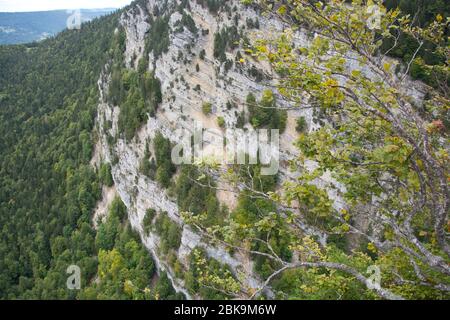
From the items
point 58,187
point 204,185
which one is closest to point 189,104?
point 204,185

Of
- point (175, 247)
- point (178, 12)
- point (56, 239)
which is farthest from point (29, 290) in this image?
point (178, 12)

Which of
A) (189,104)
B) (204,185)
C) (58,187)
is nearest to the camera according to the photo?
(204,185)

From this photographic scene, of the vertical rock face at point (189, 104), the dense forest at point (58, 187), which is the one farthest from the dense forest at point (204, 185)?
the vertical rock face at point (189, 104)

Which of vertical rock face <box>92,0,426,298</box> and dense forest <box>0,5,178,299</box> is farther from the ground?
vertical rock face <box>92,0,426,298</box>

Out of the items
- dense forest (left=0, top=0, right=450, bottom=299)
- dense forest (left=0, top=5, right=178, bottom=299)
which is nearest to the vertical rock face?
dense forest (left=0, top=0, right=450, bottom=299)

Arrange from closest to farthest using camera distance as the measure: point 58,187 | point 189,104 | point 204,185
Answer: point 204,185 < point 189,104 < point 58,187

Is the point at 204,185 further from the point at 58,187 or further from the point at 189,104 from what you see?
the point at 58,187

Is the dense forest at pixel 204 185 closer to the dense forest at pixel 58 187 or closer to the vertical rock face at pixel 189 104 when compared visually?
the dense forest at pixel 58 187

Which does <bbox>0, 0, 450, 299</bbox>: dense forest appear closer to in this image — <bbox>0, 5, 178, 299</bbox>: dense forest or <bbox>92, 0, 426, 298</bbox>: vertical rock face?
<bbox>0, 5, 178, 299</bbox>: dense forest

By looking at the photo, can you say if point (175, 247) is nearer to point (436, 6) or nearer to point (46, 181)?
point (436, 6)
